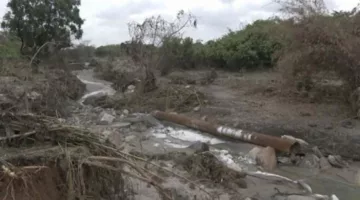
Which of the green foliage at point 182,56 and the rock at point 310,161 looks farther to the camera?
the green foliage at point 182,56

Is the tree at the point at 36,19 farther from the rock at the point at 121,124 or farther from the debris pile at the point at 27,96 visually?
the debris pile at the point at 27,96

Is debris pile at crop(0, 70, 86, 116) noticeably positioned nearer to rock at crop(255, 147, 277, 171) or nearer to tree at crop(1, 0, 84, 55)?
rock at crop(255, 147, 277, 171)

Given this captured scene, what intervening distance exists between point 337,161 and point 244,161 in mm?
1982

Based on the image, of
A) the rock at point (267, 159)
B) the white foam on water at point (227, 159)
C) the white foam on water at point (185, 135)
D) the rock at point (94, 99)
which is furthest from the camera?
the rock at point (94, 99)

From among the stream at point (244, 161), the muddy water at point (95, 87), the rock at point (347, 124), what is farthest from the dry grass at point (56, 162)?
the muddy water at point (95, 87)

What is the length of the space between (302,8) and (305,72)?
2.05m

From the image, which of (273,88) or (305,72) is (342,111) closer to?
(305,72)

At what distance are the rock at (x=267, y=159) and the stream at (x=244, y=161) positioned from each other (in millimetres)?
135

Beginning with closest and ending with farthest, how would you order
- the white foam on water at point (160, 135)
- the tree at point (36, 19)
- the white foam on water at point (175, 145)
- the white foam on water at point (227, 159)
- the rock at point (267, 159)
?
the white foam on water at point (227, 159), the rock at point (267, 159), the white foam on water at point (175, 145), the white foam on water at point (160, 135), the tree at point (36, 19)

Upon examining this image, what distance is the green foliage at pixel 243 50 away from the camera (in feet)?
84.5

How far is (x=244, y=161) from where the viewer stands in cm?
998

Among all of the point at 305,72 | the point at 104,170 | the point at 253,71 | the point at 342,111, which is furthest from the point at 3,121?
the point at 253,71

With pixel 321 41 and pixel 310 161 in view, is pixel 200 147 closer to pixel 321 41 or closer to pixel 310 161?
pixel 310 161

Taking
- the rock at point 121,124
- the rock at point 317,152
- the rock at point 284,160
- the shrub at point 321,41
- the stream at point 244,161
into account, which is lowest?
the stream at point 244,161
